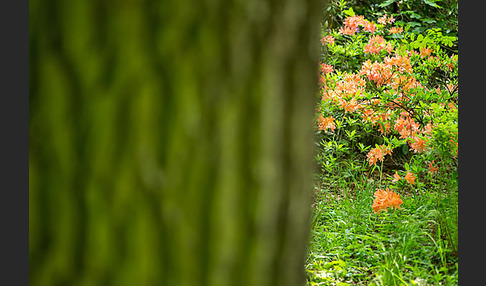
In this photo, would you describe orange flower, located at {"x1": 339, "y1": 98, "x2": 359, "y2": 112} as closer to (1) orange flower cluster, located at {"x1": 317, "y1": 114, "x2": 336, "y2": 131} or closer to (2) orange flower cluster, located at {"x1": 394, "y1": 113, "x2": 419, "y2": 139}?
(1) orange flower cluster, located at {"x1": 317, "y1": 114, "x2": 336, "y2": 131}

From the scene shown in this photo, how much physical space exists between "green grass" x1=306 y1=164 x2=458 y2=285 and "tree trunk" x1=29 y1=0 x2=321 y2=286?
195 centimetres

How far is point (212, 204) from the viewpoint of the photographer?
0.79 meters

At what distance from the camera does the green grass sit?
265 cm

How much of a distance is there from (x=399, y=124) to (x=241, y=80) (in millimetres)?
3120

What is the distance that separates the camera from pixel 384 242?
306 cm

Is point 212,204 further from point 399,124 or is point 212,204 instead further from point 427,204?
point 399,124

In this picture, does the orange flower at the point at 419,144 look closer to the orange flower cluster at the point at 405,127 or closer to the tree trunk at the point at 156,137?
the orange flower cluster at the point at 405,127

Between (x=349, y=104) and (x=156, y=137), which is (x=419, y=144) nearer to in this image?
(x=349, y=104)

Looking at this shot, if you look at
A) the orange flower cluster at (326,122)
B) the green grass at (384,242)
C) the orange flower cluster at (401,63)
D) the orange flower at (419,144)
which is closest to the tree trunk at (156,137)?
the green grass at (384,242)

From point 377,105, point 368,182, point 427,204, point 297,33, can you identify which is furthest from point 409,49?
point 297,33

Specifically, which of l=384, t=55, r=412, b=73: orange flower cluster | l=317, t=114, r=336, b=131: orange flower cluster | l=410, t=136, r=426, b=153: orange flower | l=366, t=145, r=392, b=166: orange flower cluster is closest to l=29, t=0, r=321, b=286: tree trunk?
l=410, t=136, r=426, b=153: orange flower

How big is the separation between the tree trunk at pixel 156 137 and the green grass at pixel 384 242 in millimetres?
1955

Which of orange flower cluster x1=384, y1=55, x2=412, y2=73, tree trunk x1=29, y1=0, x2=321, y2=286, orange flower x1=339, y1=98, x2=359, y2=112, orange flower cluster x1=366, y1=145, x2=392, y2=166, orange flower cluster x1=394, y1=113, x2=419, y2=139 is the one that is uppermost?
tree trunk x1=29, y1=0, x2=321, y2=286

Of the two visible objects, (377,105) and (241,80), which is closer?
(241,80)
